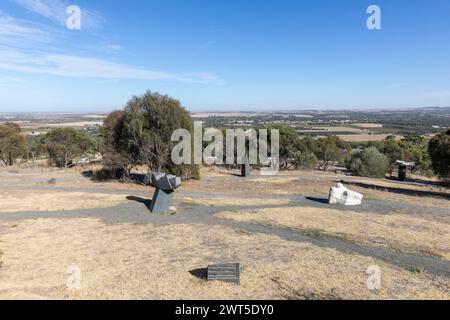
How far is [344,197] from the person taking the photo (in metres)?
18.3

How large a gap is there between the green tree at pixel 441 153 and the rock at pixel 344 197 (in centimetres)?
932

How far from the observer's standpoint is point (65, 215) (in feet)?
50.5

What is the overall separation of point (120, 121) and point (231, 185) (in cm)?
922

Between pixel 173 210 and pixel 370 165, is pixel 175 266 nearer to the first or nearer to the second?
pixel 173 210

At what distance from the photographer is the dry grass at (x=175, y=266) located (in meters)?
8.34

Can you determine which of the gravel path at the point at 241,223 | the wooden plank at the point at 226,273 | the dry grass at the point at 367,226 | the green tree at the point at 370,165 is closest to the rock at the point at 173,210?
the gravel path at the point at 241,223

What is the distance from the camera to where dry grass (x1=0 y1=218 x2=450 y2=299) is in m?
8.34

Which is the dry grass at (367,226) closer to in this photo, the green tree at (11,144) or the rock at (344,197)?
the rock at (344,197)

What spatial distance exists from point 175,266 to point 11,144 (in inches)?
1512

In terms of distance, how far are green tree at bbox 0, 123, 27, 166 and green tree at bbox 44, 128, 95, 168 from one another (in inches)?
160

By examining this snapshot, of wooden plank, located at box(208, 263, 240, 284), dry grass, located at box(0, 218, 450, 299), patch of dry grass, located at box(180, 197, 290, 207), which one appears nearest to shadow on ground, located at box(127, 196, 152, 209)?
patch of dry grass, located at box(180, 197, 290, 207)

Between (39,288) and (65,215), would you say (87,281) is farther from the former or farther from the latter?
(65,215)

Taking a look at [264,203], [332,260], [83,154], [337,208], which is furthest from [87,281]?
[83,154]
